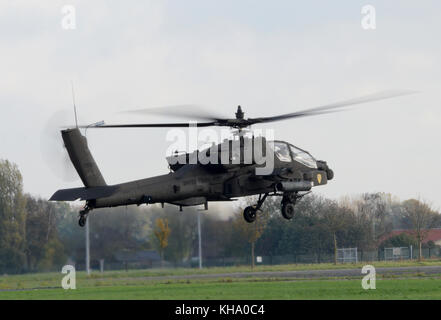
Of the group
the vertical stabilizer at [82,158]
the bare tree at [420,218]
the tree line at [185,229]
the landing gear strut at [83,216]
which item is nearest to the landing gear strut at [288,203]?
the vertical stabilizer at [82,158]

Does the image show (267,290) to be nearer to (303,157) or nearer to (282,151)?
(303,157)

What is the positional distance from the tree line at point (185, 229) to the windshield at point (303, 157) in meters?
25.7

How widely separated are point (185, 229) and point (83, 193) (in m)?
35.4

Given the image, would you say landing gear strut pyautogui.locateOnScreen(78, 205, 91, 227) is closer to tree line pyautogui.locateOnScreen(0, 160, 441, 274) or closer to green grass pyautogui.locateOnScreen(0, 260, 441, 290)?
green grass pyautogui.locateOnScreen(0, 260, 441, 290)

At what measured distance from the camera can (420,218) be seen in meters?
69.4

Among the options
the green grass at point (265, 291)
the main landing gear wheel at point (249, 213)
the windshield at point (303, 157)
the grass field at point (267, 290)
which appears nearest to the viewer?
the green grass at point (265, 291)

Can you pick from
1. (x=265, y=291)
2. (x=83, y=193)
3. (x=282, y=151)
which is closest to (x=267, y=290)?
(x=265, y=291)

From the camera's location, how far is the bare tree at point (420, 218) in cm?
6868

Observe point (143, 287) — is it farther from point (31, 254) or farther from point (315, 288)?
point (31, 254)

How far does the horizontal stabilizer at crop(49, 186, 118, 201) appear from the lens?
30.9 meters

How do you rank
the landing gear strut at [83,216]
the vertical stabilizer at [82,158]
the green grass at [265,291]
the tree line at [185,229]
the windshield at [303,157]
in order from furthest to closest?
the tree line at [185,229] → the windshield at [303,157] → the green grass at [265,291] → the vertical stabilizer at [82,158] → the landing gear strut at [83,216]

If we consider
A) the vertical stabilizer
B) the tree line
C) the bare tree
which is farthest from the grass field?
the bare tree

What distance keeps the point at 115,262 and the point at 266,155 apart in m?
38.0

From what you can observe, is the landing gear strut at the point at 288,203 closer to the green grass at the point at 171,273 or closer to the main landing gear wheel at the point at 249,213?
the main landing gear wheel at the point at 249,213
